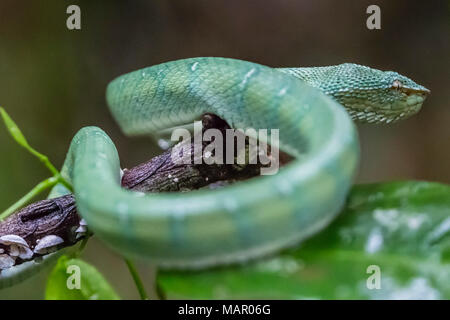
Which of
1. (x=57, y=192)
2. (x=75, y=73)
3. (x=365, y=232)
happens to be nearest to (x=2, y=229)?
(x=57, y=192)

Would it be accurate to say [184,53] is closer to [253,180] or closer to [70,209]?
[70,209]

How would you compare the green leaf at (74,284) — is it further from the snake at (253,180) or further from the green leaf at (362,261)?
the green leaf at (362,261)

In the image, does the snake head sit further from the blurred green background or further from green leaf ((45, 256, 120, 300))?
the blurred green background

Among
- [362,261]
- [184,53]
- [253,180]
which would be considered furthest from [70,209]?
[184,53]

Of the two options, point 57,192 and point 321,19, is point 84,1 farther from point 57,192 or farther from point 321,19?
point 57,192

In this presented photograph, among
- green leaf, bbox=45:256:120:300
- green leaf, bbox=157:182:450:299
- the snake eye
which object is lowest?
green leaf, bbox=45:256:120:300

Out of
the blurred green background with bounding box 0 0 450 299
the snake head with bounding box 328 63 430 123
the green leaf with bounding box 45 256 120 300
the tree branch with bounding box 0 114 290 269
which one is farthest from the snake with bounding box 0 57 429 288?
the blurred green background with bounding box 0 0 450 299
